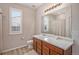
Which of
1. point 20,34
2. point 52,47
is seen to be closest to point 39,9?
point 20,34

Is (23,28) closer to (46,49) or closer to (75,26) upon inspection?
(46,49)

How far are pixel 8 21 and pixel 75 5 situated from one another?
1.07 metres

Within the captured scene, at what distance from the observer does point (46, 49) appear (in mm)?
1388

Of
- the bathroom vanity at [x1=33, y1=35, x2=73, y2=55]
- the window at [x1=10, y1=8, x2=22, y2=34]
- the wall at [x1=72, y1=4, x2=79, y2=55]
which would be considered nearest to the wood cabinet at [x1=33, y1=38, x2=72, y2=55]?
the bathroom vanity at [x1=33, y1=35, x2=73, y2=55]

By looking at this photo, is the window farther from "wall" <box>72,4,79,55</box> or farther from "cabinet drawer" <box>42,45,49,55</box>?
"wall" <box>72,4,79,55</box>

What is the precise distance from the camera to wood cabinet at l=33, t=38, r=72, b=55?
126 centimetres

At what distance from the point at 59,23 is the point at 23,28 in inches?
23.8

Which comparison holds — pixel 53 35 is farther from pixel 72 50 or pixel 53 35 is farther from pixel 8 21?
pixel 8 21

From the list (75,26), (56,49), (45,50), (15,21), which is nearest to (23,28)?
(15,21)

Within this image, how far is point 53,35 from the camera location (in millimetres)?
1441

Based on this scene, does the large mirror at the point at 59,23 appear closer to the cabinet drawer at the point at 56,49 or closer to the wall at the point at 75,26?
the wall at the point at 75,26

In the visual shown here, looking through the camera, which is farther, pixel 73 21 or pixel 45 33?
pixel 45 33

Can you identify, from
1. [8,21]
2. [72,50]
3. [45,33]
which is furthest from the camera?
[45,33]

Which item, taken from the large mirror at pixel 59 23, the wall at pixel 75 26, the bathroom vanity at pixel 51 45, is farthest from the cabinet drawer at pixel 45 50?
the wall at pixel 75 26
